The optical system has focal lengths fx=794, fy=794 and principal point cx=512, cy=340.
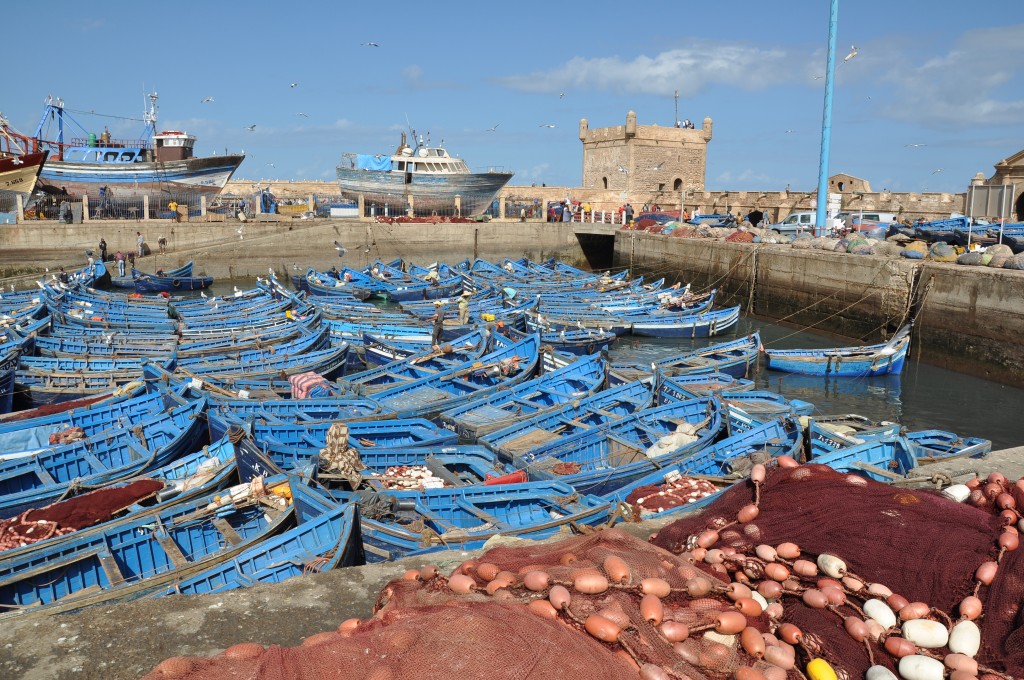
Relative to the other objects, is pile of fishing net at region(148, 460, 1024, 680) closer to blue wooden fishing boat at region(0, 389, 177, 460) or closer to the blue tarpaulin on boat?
blue wooden fishing boat at region(0, 389, 177, 460)

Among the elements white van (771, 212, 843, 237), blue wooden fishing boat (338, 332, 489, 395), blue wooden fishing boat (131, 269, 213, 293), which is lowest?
blue wooden fishing boat (338, 332, 489, 395)

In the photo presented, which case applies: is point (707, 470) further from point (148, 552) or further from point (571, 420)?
point (148, 552)

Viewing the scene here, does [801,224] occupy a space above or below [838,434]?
above

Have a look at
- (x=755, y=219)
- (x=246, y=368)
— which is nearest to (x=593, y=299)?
(x=246, y=368)

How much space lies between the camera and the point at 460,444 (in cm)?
1366

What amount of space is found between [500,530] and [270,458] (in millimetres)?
4015

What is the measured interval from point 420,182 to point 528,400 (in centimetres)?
3549

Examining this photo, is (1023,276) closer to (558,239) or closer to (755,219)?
(558,239)

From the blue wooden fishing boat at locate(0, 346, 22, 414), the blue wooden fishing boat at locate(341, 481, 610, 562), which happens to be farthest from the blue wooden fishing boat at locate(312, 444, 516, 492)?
the blue wooden fishing boat at locate(0, 346, 22, 414)

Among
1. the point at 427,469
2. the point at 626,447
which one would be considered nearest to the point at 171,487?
the point at 427,469

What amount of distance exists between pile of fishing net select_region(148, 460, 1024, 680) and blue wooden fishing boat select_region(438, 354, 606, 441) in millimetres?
8690

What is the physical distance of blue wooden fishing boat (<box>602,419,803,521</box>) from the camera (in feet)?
33.1

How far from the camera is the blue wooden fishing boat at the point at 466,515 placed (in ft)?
29.4

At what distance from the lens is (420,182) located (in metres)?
49.0
